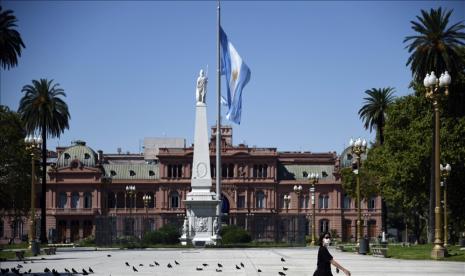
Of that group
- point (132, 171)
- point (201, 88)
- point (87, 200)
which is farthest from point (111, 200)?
point (201, 88)

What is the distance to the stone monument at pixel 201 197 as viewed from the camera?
6531cm

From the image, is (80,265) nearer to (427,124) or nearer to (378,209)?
(427,124)

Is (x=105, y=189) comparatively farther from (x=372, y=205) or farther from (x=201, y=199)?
(x=201, y=199)

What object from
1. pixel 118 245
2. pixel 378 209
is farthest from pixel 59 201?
pixel 118 245

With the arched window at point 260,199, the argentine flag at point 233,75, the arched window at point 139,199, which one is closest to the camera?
the argentine flag at point 233,75

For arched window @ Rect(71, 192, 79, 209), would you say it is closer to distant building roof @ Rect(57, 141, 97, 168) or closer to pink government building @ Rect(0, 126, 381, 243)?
pink government building @ Rect(0, 126, 381, 243)

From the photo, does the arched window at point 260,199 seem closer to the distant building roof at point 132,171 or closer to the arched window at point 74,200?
the distant building roof at point 132,171

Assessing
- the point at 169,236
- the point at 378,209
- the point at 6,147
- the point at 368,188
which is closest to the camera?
the point at 169,236

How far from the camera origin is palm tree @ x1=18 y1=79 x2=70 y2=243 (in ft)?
277

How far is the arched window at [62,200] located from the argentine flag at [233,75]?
2939 inches

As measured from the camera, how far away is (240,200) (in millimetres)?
144875

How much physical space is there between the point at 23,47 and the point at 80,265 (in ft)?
82.1

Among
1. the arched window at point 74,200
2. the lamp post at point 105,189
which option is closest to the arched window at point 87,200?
the arched window at point 74,200

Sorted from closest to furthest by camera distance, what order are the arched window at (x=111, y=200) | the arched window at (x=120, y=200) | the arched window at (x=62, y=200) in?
the arched window at (x=62, y=200), the arched window at (x=111, y=200), the arched window at (x=120, y=200)
